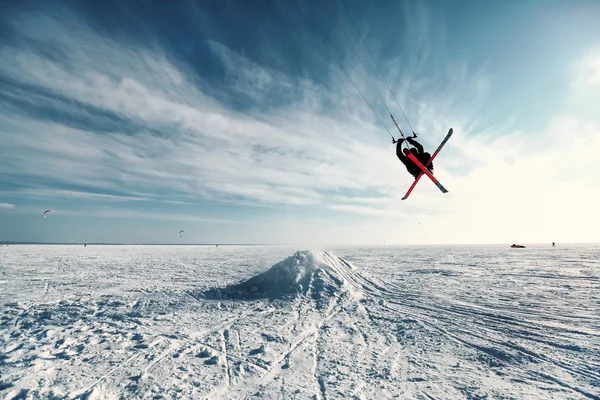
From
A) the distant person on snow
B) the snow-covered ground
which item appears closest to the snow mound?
the snow-covered ground

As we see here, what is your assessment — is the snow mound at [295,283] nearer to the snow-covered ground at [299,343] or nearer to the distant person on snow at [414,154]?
the snow-covered ground at [299,343]

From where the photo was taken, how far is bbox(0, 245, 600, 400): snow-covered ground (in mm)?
4441

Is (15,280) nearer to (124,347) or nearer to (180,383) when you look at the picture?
(124,347)

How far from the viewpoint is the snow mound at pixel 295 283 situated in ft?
35.4

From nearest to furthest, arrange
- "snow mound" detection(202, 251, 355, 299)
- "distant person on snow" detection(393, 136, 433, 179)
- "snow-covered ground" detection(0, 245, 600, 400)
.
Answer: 1. "snow-covered ground" detection(0, 245, 600, 400)
2. "distant person on snow" detection(393, 136, 433, 179)
3. "snow mound" detection(202, 251, 355, 299)

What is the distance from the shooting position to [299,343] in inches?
247

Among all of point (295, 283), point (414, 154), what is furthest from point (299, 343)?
point (414, 154)

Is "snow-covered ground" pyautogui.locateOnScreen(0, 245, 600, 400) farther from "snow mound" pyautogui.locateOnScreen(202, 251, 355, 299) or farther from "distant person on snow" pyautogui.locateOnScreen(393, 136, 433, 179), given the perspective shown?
"distant person on snow" pyautogui.locateOnScreen(393, 136, 433, 179)

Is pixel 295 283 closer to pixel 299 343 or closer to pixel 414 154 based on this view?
pixel 299 343

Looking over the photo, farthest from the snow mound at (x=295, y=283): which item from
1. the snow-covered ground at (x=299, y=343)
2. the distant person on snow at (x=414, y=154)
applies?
the distant person on snow at (x=414, y=154)

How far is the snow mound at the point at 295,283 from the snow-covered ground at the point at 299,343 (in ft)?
0.26

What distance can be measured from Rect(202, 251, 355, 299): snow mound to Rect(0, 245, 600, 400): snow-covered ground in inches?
3.2

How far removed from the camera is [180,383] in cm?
454

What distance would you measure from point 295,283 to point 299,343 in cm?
502
